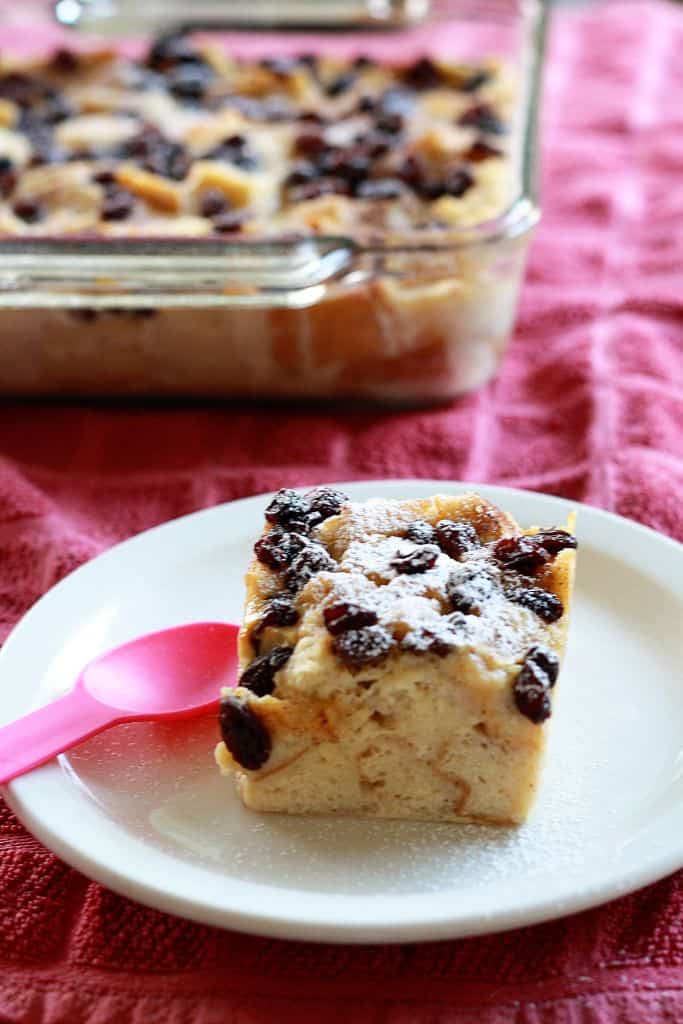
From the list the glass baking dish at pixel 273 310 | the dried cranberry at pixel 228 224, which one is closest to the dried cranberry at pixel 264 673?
the glass baking dish at pixel 273 310

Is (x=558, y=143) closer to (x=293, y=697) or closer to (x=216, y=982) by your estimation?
(x=293, y=697)

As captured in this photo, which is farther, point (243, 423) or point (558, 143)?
point (558, 143)

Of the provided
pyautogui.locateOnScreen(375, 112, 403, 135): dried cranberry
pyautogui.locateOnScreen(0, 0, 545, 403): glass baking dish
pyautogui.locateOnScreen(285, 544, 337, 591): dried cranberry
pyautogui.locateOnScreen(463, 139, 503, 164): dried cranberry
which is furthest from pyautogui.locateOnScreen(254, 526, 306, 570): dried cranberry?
pyautogui.locateOnScreen(375, 112, 403, 135): dried cranberry

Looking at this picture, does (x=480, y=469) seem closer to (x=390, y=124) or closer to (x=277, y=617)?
(x=277, y=617)

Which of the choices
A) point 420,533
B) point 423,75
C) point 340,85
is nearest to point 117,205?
point 340,85

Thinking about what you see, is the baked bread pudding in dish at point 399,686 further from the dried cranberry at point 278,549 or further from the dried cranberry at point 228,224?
the dried cranberry at point 228,224

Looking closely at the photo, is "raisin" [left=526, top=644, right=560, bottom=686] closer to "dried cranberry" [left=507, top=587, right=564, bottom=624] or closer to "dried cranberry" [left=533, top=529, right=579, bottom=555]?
"dried cranberry" [left=507, top=587, right=564, bottom=624]

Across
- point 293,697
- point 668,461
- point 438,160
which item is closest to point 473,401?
point 668,461
